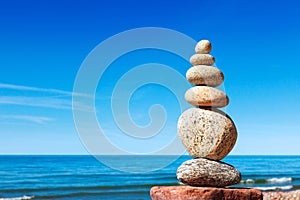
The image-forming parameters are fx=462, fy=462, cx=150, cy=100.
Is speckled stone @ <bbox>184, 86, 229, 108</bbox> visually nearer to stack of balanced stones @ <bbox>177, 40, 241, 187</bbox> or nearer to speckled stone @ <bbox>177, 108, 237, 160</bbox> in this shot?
stack of balanced stones @ <bbox>177, 40, 241, 187</bbox>

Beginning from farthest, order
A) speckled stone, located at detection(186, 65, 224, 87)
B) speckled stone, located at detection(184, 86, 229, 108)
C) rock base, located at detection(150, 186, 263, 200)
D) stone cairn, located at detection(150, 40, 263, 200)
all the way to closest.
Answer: speckled stone, located at detection(186, 65, 224, 87), speckled stone, located at detection(184, 86, 229, 108), stone cairn, located at detection(150, 40, 263, 200), rock base, located at detection(150, 186, 263, 200)

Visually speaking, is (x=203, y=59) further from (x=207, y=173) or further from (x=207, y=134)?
(x=207, y=173)

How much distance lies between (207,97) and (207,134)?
0.79m

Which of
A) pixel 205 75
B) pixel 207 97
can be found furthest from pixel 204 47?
pixel 207 97

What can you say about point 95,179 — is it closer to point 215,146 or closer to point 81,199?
point 81,199

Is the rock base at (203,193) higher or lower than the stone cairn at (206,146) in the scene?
lower

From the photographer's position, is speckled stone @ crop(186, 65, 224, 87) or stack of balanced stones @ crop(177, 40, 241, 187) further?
speckled stone @ crop(186, 65, 224, 87)

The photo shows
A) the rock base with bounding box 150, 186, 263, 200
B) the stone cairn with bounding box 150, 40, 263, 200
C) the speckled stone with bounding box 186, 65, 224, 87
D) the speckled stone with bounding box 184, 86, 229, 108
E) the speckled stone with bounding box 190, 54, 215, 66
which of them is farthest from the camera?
the speckled stone with bounding box 190, 54, 215, 66

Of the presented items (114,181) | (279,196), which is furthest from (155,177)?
(279,196)

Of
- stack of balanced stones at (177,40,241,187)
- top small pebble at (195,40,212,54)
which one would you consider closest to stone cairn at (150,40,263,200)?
stack of balanced stones at (177,40,241,187)

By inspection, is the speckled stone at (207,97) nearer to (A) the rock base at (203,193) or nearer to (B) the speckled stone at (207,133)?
(B) the speckled stone at (207,133)

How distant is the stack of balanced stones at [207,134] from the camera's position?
949cm

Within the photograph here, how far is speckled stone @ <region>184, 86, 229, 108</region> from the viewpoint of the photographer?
970cm

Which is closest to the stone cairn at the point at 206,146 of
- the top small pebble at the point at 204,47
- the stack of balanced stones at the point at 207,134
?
the stack of balanced stones at the point at 207,134
